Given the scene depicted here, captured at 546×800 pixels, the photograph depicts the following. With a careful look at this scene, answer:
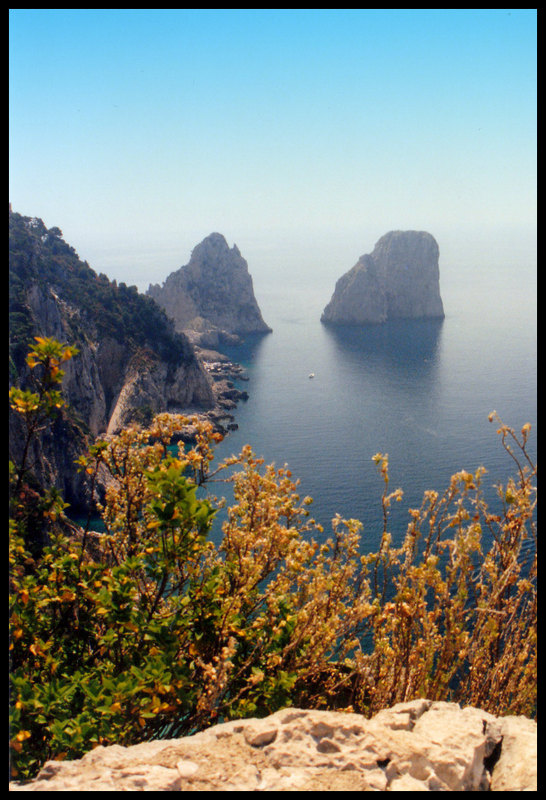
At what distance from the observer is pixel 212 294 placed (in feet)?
528

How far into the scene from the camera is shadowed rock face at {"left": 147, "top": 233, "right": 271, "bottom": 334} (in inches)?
6132

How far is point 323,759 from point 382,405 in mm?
76247

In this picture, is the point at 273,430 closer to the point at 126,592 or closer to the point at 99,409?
the point at 99,409

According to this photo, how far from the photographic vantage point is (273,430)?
6956 centimetres

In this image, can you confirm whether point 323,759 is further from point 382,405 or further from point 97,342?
point 97,342

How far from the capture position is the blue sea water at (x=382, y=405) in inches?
2012

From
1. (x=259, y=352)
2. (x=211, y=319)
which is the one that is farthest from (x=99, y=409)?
(x=211, y=319)

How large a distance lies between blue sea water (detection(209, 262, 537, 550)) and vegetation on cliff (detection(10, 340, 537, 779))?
21.7 meters

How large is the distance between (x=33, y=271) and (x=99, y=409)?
18.0 m

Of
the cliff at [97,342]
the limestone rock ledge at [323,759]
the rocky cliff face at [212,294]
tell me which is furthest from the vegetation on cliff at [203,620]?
the rocky cliff face at [212,294]

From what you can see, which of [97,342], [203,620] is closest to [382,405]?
[97,342]

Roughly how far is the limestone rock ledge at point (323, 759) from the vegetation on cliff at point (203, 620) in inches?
21.7
